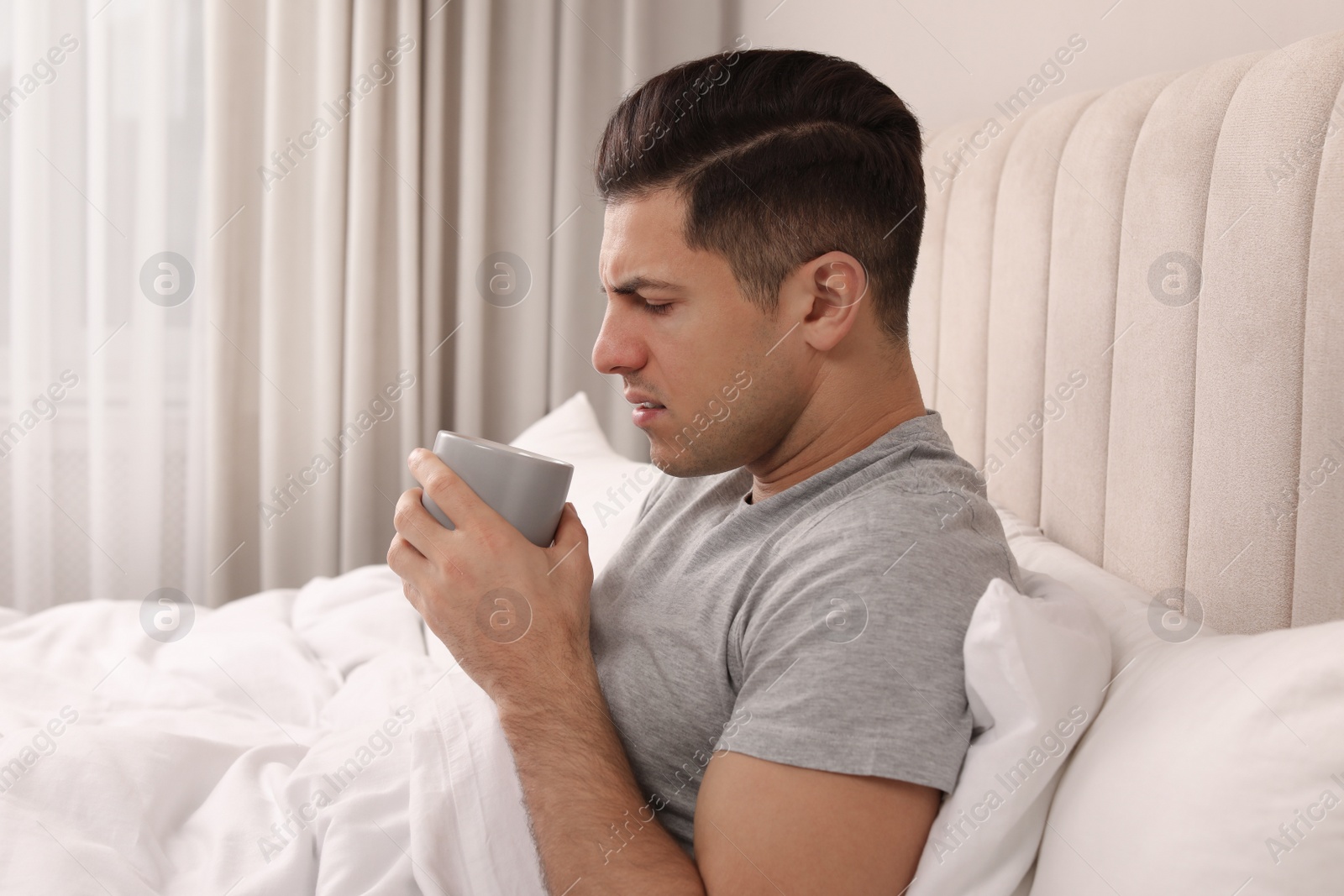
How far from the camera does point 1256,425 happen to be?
849 millimetres

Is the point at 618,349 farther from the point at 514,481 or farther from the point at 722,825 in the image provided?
the point at 722,825

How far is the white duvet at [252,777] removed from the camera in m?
0.73

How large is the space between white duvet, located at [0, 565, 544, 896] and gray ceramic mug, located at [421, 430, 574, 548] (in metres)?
0.16

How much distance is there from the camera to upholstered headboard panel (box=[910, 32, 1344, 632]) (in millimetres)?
798

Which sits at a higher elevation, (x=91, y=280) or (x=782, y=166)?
(x=782, y=166)

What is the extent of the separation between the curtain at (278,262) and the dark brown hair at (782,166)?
1530mm

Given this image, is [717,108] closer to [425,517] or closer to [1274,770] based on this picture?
[425,517]

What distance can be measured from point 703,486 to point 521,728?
37cm

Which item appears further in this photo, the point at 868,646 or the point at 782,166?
the point at 782,166

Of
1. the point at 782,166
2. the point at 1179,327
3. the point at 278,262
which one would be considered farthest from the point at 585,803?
the point at 278,262

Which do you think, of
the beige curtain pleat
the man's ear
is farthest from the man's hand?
the beige curtain pleat

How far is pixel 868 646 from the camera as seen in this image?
662 millimetres

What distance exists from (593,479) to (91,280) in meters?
1.30

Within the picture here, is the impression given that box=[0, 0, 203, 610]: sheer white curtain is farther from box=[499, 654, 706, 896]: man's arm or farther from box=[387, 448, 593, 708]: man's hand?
box=[499, 654, 706, 896]: man's arm
